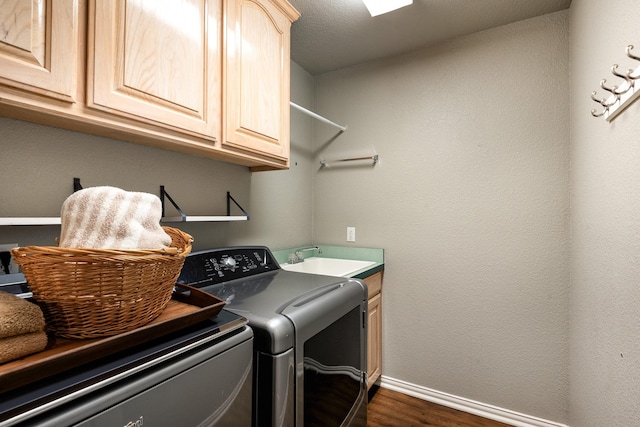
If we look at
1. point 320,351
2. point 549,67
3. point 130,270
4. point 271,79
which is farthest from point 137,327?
point 549,67

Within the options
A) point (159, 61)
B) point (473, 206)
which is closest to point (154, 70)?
point (159, 61)

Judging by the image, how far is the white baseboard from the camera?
→ 69.2 inches

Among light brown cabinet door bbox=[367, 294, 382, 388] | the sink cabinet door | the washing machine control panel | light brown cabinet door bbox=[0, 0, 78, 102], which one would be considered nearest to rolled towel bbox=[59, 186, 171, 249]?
light brown cabinet door bbox=[0, 0, 78, 102]

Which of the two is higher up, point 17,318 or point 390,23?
point 390,23

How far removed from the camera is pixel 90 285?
0.56m

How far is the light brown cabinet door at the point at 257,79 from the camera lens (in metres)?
1.28

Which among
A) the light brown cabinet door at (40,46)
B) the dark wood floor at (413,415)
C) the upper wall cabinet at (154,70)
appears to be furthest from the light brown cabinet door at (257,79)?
the dark wood floor at (413,415)

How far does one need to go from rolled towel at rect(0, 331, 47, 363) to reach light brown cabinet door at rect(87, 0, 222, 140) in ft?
2.11

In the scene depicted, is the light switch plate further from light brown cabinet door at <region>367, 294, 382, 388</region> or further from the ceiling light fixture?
the ceiling light fixture

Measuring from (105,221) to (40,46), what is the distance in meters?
0.52

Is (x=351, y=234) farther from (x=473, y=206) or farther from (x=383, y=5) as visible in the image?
(x=383, y=5)

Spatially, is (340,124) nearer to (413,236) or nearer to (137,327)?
(413,236)

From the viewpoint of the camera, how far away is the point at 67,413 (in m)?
0.46

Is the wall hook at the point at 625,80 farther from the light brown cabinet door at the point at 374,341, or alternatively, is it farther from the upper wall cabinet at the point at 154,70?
the light brown cabinet door at the point at 374,341
